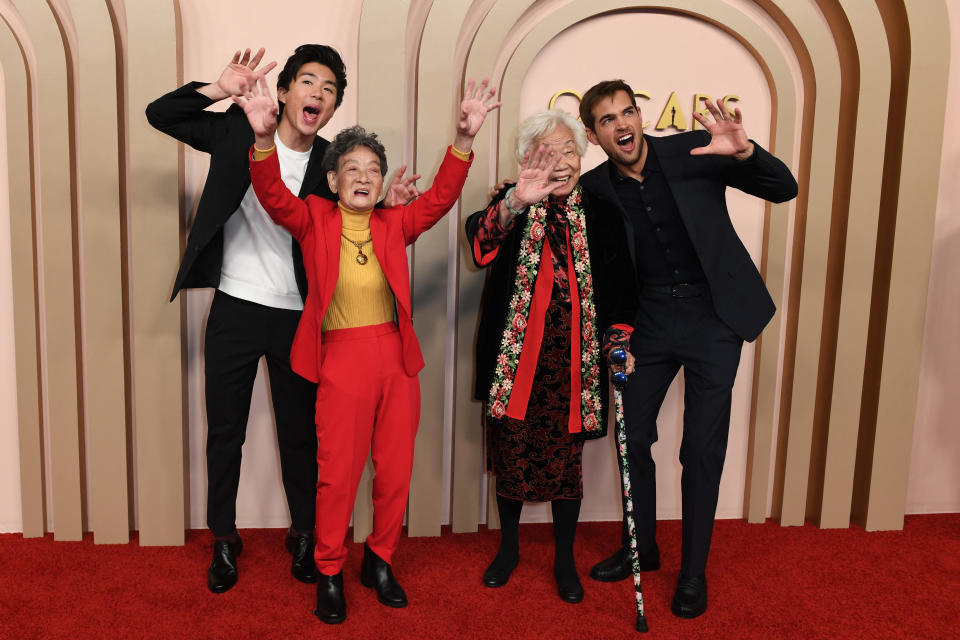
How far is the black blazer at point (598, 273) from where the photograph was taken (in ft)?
8.46

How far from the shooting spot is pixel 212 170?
8.31 ft

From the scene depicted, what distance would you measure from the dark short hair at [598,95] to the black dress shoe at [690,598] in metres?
1.74

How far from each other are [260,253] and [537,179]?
1069 millimetres

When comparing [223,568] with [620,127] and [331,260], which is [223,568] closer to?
[331,260]

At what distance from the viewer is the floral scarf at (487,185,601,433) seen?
255cm

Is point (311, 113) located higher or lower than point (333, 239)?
higher

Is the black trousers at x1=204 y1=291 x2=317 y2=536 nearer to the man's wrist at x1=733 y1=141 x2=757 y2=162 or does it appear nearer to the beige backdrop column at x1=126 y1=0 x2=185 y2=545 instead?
the beige backdrop column at x1=126 y1=0 x2=185 y2=545

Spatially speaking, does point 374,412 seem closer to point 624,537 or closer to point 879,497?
point 624,537

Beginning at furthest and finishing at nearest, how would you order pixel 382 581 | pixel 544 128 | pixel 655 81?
1. pixel 655 81
2. pixel 382 581
3. pixel 544 128

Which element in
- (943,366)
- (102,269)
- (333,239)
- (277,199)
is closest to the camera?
(277,199)

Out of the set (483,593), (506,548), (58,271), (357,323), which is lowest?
(483,593)

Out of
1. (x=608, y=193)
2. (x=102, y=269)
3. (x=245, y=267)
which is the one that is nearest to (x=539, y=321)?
(x=608, y=193)

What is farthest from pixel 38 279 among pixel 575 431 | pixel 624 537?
pixel 624 537

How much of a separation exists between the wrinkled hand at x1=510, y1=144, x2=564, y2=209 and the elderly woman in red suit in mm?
206
